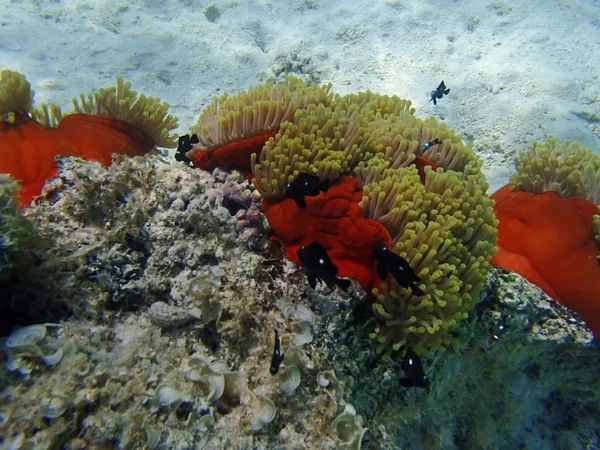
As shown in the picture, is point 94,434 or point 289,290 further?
point 289,290

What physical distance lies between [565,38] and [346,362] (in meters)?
9.68

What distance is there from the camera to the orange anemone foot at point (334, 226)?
6.99 feet

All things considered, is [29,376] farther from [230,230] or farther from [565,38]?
[565,38]

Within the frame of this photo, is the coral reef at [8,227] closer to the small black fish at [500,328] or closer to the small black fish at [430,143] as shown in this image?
the small black fish at [430,143]

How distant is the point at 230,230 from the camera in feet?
7.36

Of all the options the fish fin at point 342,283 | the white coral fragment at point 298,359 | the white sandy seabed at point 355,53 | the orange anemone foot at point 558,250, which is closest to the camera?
the white coral fragment at point 298,359

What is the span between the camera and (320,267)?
6.11 ft

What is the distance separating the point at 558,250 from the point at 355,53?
6689mm

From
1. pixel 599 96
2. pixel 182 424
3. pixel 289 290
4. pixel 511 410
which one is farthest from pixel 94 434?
pixel 599 96

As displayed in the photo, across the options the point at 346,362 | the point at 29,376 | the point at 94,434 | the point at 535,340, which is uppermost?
the point at 29,376

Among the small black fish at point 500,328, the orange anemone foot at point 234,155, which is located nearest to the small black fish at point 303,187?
the orange anemone foot at point 234,155

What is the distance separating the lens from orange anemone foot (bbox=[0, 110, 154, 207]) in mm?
2420

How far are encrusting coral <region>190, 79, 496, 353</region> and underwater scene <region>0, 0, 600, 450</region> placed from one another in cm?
1

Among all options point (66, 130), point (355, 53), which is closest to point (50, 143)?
point (66, 130)
